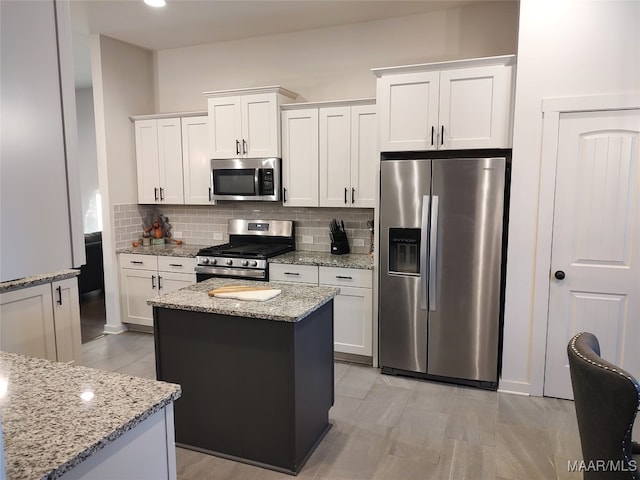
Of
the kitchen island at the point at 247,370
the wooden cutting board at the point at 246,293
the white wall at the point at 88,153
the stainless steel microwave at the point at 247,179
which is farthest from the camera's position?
the white wall at the point at 88,153

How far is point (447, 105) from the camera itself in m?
3.40

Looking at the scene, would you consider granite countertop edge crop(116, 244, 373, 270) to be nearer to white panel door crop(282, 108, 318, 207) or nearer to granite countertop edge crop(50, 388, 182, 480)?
white panel door crop(282, 108, 318, 207)

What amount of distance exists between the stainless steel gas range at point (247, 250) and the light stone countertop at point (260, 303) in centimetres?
131

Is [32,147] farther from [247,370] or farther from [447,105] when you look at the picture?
[447,105]

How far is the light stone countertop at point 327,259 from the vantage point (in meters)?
3.85

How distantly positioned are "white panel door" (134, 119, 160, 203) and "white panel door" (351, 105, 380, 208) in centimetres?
223

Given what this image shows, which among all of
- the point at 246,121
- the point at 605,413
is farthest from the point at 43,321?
the point at 605,413

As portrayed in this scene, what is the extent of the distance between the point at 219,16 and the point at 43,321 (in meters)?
2.91

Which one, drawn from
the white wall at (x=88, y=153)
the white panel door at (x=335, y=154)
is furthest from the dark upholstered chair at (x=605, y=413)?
the white wall at (x=88, y=153)

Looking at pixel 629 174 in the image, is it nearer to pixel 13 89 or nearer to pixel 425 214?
pixel 425 214

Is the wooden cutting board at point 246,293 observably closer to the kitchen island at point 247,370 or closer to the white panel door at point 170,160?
the kitchen island at point 247,370

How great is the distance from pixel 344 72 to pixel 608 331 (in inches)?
122


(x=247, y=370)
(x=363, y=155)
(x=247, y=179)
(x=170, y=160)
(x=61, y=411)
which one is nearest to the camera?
(x=61, y=411)

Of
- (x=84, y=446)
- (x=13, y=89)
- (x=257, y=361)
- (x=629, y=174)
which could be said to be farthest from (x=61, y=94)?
(x=629, y=174)
